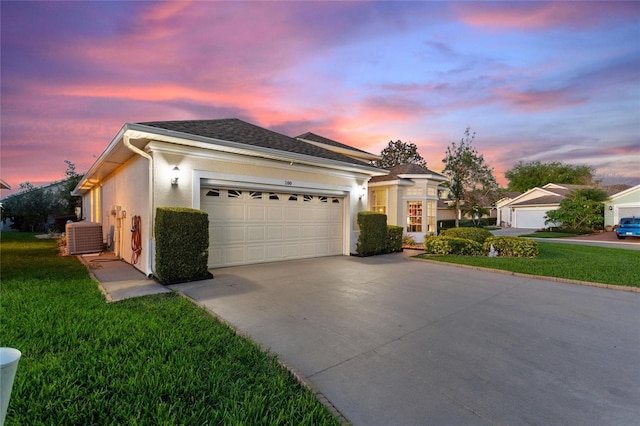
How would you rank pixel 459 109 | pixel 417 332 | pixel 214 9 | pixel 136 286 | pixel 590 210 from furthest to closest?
pixel 590 210 → pixel 459 109 → pixel 214 9 → pixel 136 286 → pixel 417 332

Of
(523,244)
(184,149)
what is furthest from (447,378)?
(523,244)

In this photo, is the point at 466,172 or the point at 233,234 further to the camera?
the point at 466,172

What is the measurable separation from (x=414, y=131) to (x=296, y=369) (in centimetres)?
1329

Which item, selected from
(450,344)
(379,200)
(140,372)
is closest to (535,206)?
(379,200)

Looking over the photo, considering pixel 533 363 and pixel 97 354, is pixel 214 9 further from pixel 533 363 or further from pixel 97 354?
pixel 533 363

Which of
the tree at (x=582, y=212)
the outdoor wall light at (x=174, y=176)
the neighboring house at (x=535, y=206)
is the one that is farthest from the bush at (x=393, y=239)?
the neighboring house at (x=535, y=206)

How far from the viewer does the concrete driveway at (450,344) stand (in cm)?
223

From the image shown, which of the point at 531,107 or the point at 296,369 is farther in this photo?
the point at 531,107

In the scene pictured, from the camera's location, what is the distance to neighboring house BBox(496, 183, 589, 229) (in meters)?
27.1

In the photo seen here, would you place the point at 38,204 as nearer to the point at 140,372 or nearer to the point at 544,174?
the point at 140,372

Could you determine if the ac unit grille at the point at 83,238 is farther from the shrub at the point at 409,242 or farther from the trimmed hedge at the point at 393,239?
the shrub at the point at 409,242

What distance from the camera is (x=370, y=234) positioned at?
10148 mm

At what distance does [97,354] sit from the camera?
280cm

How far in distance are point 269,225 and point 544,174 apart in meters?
52.7
